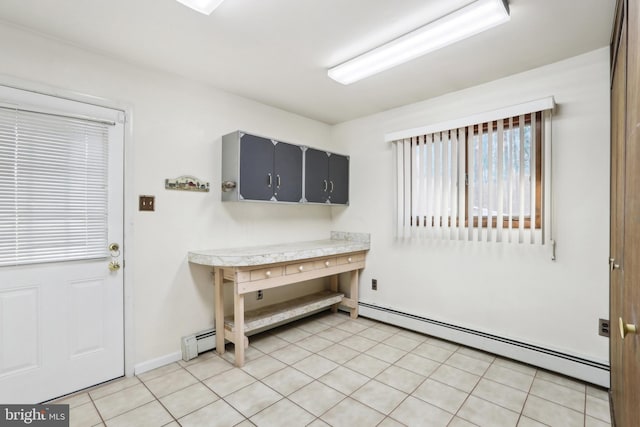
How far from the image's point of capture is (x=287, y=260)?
2.95 meters

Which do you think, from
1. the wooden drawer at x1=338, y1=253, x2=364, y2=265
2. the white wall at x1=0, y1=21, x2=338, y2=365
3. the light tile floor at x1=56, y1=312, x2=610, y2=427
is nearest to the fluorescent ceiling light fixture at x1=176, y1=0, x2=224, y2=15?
the white wall at x1=0, y1=21, x2=338, y2=365

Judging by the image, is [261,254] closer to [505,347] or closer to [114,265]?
[114,265]

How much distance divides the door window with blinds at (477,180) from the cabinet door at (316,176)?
0.88 metres

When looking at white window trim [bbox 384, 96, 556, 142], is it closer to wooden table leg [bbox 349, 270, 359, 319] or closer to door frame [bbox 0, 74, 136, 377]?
wooden table leg [bbox 349, 270, 359, 319]

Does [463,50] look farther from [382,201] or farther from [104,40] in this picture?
[104,40]

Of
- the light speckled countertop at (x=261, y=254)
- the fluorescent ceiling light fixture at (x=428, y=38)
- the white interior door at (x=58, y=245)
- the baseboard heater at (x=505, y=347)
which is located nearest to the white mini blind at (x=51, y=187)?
the white interior door at (x=58, y=245)

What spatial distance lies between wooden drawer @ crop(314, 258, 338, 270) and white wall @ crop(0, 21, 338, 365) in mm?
795

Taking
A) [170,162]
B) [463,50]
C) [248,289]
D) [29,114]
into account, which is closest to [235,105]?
[170,162]

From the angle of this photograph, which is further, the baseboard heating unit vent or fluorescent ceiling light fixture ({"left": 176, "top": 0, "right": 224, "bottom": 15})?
the baseboard heating unit vent

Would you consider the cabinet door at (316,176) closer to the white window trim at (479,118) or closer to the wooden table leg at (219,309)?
the white window trim at (479,118)

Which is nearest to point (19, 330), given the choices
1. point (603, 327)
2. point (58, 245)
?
point (58, 245)

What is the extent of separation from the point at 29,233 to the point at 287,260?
6.17 ft

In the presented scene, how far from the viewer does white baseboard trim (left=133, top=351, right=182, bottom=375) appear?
2.57m

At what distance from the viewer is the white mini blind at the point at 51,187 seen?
2.05 meters
